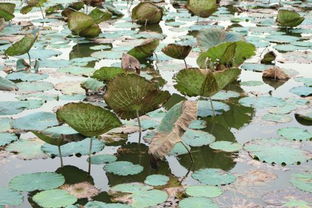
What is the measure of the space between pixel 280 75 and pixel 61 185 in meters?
2.09

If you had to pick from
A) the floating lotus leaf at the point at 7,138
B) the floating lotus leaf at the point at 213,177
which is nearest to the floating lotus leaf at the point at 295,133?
the floating lotus leaf at the point at 213,177

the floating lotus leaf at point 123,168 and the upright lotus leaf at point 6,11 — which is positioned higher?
the upright lotus leaf at point 6,11

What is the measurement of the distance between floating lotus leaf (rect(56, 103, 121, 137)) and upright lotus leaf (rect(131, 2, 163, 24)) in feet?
10.9

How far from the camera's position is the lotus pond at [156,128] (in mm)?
2230

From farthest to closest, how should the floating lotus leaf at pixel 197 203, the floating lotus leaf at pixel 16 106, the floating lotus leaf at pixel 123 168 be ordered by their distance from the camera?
the floating lotus leaf at pixel 16 106, the floating lotus leaf at pixel 123 168, the floating lotus leaf at pixel 197 203

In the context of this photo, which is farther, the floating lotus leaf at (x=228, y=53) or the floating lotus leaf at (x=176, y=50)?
the floating lotus leaf at (x=176, y=50)

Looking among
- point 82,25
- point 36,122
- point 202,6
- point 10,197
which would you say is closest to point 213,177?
point 10,197

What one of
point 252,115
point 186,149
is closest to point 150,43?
point 252,115

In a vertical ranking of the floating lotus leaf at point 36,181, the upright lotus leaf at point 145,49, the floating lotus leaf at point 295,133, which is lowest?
the floating lotus leaf at point 295,133

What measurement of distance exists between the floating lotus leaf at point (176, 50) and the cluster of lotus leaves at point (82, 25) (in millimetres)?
1328

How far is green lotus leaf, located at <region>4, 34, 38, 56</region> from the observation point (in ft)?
13.1

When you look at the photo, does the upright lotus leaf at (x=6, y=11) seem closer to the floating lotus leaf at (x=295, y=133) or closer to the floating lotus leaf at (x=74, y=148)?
the floating lotus leaf at (x=74, y=148)

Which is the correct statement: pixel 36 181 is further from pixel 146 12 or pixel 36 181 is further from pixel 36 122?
pixel 146 12

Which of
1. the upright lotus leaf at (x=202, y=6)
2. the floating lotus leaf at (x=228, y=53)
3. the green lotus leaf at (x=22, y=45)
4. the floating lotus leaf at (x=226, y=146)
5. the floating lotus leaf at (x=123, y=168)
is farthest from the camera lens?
the upright lotus leaf at (x=202, y=6)
